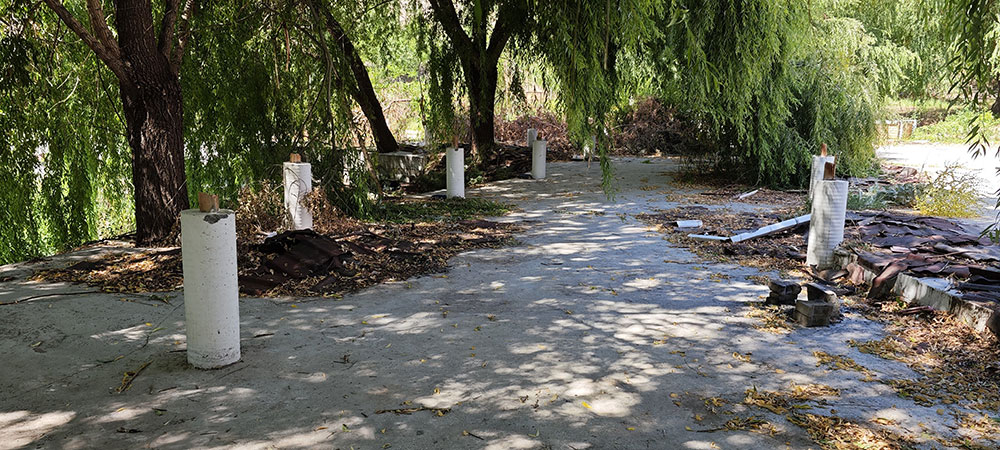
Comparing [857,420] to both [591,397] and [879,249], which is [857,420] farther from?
[879,249]

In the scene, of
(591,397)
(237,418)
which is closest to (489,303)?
(591,397)

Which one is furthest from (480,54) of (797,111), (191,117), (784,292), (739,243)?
(784,292)

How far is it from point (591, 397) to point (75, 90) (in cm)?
659

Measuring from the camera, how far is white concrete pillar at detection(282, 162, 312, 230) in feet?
26.4

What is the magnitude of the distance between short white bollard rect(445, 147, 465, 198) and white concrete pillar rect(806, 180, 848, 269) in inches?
237

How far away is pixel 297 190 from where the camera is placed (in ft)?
26.5

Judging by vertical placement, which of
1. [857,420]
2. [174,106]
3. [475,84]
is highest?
[475,84]

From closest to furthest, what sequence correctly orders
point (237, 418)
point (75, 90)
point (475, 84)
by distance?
point (237, 418) → point (75, 90) → point (475, 84)

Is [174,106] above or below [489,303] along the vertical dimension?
above

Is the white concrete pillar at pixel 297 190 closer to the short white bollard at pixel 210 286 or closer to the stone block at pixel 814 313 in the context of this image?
the short white bollard at pixel 210 286

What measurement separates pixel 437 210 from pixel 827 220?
5.43 m

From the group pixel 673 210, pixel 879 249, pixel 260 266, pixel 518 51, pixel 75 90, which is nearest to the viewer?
pixel 260 266

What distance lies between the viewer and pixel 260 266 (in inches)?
251

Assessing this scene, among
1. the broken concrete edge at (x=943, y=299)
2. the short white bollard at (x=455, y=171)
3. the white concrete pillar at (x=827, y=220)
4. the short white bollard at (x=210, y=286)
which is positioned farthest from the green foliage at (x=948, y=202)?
the short white bollard at (x=210, y=286)
